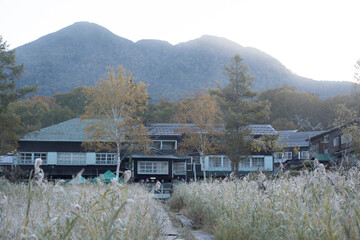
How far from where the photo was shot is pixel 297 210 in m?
4.67

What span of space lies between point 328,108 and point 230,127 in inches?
1480

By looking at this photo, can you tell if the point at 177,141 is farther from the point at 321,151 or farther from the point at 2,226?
the point at 2,226

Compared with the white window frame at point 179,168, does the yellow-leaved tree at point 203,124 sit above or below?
above

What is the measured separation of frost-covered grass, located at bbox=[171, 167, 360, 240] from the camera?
4258mm

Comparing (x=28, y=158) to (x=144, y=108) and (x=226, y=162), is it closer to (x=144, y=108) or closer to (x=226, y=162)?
(x=144, y=108)

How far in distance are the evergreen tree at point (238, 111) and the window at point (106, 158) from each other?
11881 mm

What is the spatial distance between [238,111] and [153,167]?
1008 centimetres

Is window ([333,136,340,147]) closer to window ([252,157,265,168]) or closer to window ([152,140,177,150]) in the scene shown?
window ([252,157,265,168])

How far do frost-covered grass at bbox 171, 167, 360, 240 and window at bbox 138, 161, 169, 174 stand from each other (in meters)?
27.3

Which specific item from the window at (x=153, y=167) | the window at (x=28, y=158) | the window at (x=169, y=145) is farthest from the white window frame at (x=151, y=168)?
the window at (x=28, y=158)

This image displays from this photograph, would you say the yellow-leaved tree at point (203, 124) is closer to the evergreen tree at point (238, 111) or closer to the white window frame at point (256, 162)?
the evergreen tree at point (238, 111)

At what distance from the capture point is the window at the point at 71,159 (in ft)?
120

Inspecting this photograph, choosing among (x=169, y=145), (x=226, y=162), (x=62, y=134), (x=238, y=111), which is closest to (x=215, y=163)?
(x=226, y=162)

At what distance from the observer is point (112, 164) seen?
3709cm
